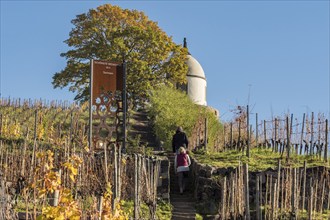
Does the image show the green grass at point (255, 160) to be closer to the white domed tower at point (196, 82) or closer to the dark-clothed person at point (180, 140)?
the dark-clothed person at point (180, 140)

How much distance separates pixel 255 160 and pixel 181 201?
4261mm

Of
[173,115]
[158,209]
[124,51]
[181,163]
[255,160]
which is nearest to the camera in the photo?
[158,209]

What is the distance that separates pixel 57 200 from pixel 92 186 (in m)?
5.12

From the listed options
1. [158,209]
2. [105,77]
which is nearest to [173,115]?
[105,77]

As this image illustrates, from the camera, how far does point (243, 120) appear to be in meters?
23.4

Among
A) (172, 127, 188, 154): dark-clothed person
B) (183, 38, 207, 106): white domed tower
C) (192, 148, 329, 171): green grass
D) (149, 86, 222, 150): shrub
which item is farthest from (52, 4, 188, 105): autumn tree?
(172, 127, 188, 154): dark-clothed person

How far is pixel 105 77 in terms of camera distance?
633 inches

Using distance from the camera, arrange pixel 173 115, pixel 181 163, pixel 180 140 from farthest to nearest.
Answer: pixel 173 115 < pixel 180 140 < pixel 181 163

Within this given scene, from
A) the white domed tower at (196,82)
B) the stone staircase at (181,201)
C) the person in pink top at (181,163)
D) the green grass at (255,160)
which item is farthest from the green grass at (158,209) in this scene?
the white domed tower at (196,82)

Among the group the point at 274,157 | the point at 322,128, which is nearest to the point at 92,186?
the point at 274,157

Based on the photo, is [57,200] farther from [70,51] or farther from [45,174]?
[70,51]

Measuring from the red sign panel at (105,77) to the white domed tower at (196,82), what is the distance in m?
18.3

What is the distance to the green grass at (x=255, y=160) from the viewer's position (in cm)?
1647

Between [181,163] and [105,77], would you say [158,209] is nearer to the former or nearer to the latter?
[181,163]
